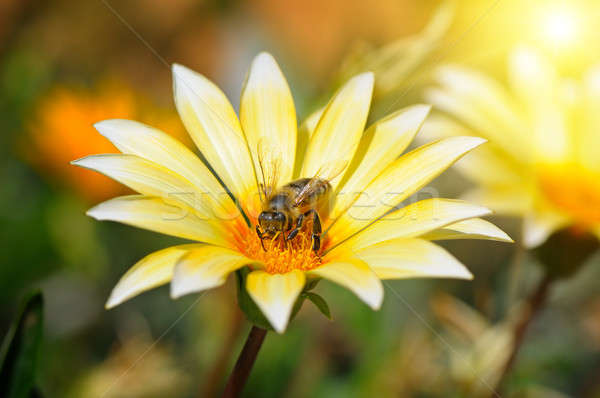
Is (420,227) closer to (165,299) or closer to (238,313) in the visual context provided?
(238,313)

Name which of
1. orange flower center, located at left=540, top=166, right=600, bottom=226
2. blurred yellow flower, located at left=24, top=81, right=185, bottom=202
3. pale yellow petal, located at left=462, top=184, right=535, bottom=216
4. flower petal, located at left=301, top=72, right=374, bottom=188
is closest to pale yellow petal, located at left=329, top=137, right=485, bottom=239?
flower petal, located at left=301, top=72, right=374, bottom=188

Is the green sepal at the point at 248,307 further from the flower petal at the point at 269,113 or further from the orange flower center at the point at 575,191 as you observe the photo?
the orange flower center at the point at 575,191

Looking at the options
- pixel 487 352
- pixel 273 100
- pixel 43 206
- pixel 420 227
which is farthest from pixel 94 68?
pixel 420 227

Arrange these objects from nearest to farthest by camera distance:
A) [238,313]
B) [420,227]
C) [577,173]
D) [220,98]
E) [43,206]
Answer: [420,227] → [220,98] → [238,313] → [577,173] → [43,206]

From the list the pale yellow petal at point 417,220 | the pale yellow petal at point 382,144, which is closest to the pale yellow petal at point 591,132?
the pale yellow petal at point 382,144

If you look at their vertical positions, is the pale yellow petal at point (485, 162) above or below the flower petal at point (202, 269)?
below

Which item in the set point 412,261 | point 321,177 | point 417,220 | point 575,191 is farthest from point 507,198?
point 412,261

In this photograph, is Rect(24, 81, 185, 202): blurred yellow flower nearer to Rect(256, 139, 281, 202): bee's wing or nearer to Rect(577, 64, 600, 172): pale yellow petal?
Rect(256, 139, 281, 202): bee's wing
